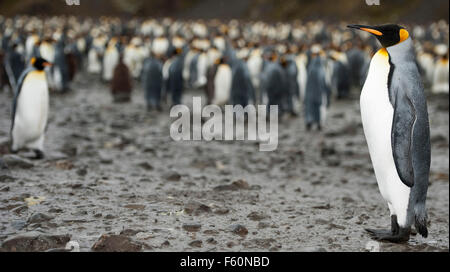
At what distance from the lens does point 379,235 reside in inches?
125

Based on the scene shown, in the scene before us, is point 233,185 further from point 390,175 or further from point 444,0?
point 444,0

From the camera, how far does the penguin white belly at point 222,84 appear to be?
1073 centimetres

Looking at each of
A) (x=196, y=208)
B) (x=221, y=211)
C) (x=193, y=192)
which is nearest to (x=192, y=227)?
(x=196, y=208)

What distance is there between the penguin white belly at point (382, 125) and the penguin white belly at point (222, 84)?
7.77 metres

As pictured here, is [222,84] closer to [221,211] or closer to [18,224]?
[221,211]

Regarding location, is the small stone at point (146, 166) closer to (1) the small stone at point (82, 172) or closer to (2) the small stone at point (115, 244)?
(1) the small stone at point (82, 172)

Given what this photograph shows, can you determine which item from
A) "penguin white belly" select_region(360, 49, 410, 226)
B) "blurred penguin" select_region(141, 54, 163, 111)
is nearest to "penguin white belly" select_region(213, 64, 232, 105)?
"blurred penguin" select_region(141, 54, 163, 111)

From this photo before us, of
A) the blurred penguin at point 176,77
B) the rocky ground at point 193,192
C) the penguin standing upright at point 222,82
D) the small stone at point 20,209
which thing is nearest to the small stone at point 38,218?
the rocky ground at point 193,192

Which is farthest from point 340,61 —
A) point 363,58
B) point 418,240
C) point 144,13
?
point 144,13

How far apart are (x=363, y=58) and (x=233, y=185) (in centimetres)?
1105

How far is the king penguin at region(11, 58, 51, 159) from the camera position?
18.3 ft

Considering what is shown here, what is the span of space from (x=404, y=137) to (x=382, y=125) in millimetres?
139

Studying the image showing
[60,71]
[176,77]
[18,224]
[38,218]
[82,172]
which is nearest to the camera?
[18,224]

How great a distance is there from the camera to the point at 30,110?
5590mm
